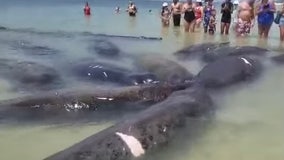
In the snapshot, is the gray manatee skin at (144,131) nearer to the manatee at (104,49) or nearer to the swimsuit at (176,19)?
the manatee at (104,49)

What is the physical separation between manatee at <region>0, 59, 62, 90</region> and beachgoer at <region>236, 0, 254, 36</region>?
314 inches

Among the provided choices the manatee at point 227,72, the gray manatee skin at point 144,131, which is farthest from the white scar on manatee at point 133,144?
the manatee at point 227,72

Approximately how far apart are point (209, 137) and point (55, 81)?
385 centimetres

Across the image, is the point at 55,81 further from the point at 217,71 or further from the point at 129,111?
the point at 217,71

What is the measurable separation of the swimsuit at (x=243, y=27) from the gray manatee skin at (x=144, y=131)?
9.24m

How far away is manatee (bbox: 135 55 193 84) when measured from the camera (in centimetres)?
882

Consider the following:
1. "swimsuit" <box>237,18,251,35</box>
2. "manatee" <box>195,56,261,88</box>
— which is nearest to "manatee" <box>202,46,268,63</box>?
"manatee" <box>195,56,261,88</box>

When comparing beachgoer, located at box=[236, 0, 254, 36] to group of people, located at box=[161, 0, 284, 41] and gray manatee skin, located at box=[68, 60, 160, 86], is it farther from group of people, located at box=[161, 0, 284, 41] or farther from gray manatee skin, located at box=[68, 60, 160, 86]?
gray manatee skin, located at box=[68, 60, 160, 86]

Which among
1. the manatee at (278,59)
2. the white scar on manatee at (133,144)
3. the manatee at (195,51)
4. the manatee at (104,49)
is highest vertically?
the white scar on manatee at (133,144)

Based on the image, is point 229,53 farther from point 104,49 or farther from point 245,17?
point 245,17

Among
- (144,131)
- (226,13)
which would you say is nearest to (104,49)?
(226,13)

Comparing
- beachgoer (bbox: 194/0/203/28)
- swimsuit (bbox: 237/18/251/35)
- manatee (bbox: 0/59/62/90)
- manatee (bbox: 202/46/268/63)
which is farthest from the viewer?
beachgoer (bbox: 194/0/203/28)

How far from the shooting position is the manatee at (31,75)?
28.0 ft

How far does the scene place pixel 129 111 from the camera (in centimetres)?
704
